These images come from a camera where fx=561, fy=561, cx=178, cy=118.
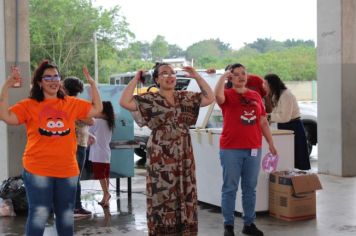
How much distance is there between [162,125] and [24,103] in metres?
1.05

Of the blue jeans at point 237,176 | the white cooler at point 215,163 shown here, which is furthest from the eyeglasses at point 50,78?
the white cooler at point 215,163

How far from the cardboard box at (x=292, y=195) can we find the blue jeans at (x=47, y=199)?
279 cm

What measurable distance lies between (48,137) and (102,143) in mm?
2896

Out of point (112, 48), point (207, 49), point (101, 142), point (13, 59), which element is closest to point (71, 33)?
point (112, 48)

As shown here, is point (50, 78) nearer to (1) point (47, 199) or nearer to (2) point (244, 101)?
(1) point (47, 199)

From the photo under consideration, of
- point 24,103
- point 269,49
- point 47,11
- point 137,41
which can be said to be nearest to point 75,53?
point 47,11

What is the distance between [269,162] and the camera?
648 cm

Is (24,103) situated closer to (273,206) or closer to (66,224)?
(66,224)

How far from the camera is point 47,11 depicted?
33.0 metres

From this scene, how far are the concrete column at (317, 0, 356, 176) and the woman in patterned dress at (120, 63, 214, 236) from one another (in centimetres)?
547

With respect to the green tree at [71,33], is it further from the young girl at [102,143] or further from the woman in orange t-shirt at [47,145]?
the woman in orange t-shirt at [47,145]

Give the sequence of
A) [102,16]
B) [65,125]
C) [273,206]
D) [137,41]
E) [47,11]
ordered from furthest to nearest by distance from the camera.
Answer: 1. [137,41]
2. [102,16]
3. [47,11]
4. [273,206]
5. [65,125]

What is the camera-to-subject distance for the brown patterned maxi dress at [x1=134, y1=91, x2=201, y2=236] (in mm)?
4254

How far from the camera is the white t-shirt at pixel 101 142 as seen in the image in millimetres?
7035
